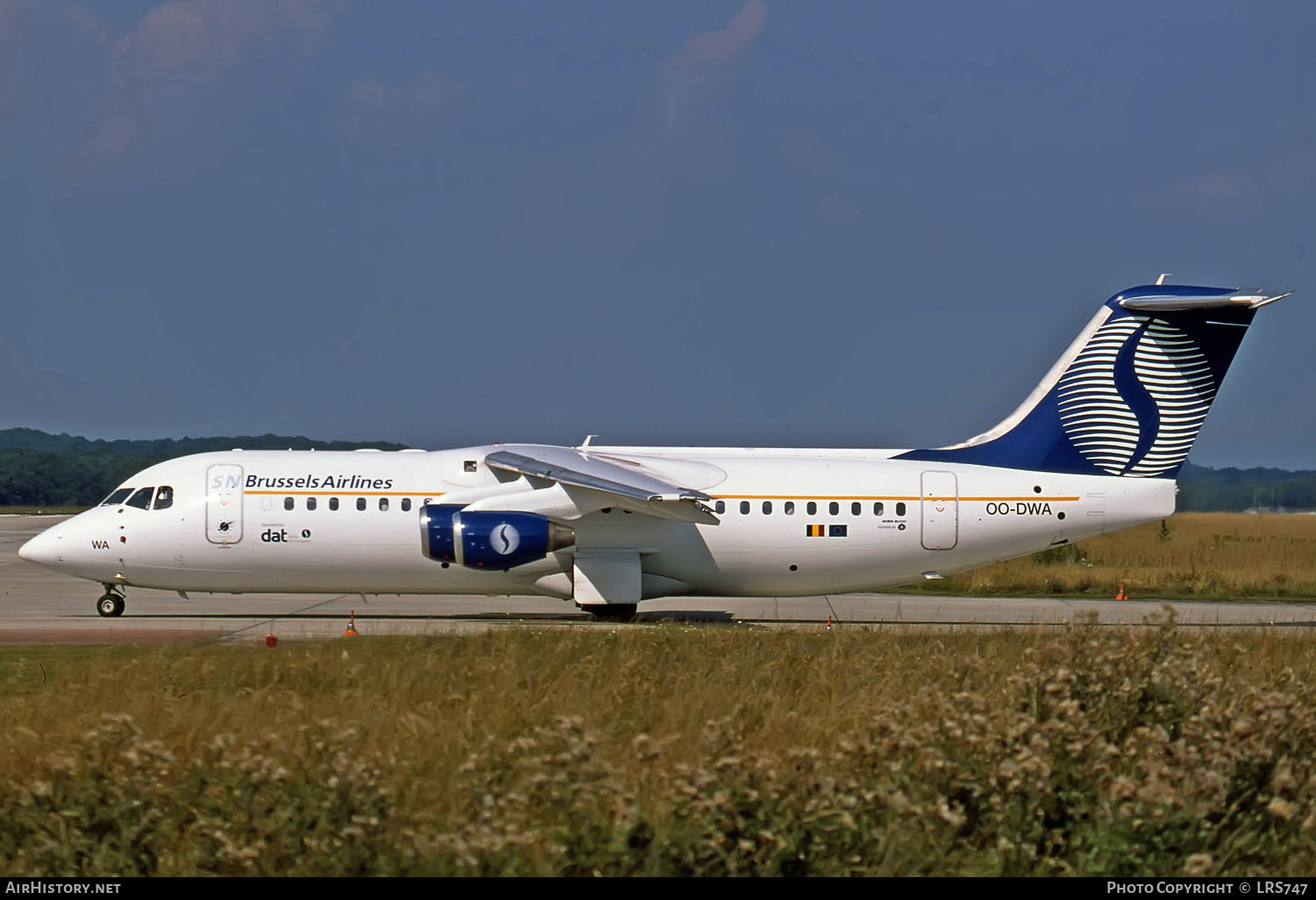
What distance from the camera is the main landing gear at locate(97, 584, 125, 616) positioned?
23.2m

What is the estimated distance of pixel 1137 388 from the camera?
23016mm

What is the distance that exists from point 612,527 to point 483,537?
2256 millimetres

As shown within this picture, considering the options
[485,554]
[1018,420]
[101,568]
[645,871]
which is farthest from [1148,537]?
[645,871]

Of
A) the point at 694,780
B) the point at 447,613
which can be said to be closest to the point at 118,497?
the point at 447,613

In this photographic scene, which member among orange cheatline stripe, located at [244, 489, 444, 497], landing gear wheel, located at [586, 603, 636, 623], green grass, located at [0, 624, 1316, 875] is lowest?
green grass, located at [0, 624, 1316, 875]

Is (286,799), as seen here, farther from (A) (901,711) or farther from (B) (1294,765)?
(B) (1294,765)

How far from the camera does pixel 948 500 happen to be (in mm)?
22891

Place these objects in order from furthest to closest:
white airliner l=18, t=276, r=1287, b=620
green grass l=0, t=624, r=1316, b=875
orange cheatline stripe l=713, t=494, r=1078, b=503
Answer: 1. orange cheatline stripe l=713, t=494, r=1078, b=503
2. white airliner l=18, t=276, r=1287, b=620
3. green grass l=0, t=624, r=1316, b=875

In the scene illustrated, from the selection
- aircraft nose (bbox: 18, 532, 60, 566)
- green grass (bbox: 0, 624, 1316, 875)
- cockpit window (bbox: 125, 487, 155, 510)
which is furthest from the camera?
cockpit window (bbox: 125, 487, 155, 510)

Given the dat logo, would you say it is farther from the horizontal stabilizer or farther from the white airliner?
the horizontal stabilizer

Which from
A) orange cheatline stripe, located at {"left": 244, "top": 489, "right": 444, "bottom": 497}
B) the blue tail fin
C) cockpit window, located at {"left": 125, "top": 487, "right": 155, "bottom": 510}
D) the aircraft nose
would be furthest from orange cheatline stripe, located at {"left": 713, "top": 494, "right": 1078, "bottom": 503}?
the aircraft nose

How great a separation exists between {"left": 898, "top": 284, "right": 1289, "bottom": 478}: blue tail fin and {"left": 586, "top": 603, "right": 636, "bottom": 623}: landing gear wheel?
6775 millimetres

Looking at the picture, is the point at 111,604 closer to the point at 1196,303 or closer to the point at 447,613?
the point at 447,613

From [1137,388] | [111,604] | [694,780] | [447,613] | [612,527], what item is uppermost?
[1137,388]
